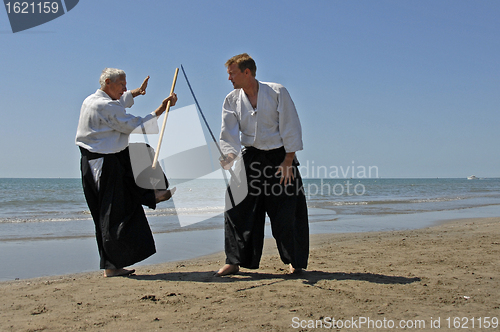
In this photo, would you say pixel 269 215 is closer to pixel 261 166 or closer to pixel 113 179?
pixel 261 166

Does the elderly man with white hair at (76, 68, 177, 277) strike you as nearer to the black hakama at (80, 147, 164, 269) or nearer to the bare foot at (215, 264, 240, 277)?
the black hakama at (80, 147, 164, 269)

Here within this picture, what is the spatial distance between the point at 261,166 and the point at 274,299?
1.05 metres

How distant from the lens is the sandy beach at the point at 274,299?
2.14m

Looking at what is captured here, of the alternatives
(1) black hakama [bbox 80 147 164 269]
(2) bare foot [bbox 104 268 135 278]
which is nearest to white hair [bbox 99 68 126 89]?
(1) black hakama [bbox 80 147 164 269]

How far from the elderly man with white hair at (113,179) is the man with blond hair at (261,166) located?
0.67 metres

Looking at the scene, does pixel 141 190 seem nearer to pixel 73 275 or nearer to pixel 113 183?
pixel 113 183

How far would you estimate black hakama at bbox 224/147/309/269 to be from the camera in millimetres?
3137

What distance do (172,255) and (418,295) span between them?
3.12m

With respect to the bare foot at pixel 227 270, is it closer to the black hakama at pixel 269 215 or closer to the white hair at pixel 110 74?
the black hakama at pixel 269 215

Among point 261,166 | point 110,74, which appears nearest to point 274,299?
point 261,166

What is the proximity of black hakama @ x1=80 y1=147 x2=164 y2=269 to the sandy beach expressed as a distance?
0.21m

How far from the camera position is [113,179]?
3158 millimetres

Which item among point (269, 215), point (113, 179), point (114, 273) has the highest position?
point (113, 179)

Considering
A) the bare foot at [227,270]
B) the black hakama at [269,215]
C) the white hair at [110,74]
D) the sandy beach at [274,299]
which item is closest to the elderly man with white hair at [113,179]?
the white hair at [110,74]
